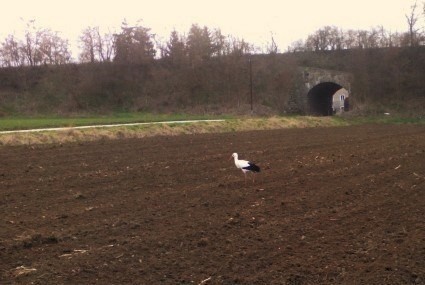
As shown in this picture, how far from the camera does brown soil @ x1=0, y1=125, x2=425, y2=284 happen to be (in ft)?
21.8

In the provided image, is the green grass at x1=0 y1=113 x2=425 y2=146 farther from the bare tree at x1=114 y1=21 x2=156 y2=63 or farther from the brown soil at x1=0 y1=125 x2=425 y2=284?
the bare tree at x1=114 y1=21 x2=156 y2=63

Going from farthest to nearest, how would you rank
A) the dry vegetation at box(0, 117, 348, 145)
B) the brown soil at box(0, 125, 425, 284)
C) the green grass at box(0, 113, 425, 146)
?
the green grass at box(0, 113, 425, 146) → the dry vegetation at box(0, 117, 348, 145) → the brown soil at box(0, 125, 425, 284)

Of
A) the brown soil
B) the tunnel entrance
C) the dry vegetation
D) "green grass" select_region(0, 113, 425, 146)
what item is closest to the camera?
the brown soil

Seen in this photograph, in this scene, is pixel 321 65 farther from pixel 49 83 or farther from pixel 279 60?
pixel 49 83

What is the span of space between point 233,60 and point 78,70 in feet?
73.8

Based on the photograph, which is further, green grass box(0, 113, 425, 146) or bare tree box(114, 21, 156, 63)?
bare tree box(114, 21, 156, 63)

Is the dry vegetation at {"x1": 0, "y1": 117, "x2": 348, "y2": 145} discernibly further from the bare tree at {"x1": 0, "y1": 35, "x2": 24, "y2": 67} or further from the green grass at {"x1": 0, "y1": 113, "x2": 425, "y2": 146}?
the bare tree at {"x1": 0, "y1": 35, "x2": 24, "y2": 67}

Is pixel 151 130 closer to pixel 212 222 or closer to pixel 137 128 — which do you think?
pixel 137 128

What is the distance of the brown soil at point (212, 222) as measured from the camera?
6645 millimetres

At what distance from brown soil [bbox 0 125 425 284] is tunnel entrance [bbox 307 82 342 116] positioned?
45317 mm

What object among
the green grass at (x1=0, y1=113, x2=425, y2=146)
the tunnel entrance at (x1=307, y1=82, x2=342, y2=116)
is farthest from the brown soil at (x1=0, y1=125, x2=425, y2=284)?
the tunnel entrance at (x1=307, y1=82, x2=342, y2=116)

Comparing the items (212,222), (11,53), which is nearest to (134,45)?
(11,53)

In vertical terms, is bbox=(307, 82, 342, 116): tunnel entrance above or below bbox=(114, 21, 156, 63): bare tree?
below

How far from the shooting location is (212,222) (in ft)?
30.1
